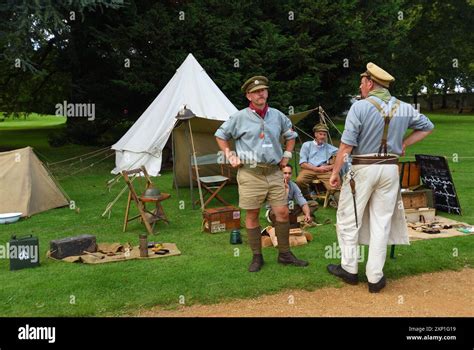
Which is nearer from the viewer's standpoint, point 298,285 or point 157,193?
point 298,285

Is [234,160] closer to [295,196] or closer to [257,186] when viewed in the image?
[257,186]

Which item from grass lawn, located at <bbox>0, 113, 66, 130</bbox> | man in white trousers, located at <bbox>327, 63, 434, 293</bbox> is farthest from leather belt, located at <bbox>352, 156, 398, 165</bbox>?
grass lawn, located at <bbox>0, 113, 66, 130</bbox>

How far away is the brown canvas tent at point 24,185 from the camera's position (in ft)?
25.0

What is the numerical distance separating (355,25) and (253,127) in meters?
13.3

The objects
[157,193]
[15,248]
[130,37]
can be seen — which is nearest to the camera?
[15,248]

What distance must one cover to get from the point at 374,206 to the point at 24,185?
19.1 ft

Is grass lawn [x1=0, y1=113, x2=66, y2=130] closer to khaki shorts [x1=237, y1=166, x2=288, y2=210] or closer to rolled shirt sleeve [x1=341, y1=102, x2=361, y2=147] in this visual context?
khaki shorts [x1=237, y1=166, x2=288, y2=210]

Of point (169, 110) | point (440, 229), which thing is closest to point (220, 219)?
point (440, 229)

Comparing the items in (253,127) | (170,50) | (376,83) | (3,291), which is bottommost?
(3,291)

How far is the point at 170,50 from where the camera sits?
14.0 meters

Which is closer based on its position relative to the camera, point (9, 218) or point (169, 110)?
point (9, 218)

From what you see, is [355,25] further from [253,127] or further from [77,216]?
[253,127]

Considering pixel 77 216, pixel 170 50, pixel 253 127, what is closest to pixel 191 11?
pixel 170 50

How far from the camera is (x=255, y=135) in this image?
445cm
